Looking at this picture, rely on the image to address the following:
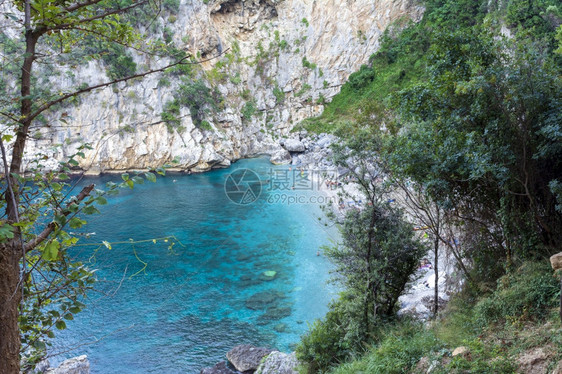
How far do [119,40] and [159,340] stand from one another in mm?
11537

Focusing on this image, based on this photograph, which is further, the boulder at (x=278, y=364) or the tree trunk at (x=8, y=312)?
the boulder at (x=278, y=364)

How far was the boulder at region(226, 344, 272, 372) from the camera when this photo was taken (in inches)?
409

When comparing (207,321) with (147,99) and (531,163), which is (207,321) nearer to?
(531,163)

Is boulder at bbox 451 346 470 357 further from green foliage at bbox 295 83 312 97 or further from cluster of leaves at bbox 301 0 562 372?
green foliage at bbox 295 83 312 97

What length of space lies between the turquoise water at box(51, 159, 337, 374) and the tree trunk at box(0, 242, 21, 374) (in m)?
3.28

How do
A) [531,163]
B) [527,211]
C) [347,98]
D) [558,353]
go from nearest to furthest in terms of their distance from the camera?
[558,353]
[531,163]
[527,211]
[347,98]

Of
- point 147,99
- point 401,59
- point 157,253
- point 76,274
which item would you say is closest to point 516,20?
point 401,59

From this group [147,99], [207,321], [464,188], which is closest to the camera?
[464,188]

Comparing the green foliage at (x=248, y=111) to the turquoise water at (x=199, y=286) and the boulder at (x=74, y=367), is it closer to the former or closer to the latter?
the turquoise water at (x=199, y=286)

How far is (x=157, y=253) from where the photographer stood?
61.8 ft

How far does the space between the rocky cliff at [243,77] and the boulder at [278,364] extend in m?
30.7

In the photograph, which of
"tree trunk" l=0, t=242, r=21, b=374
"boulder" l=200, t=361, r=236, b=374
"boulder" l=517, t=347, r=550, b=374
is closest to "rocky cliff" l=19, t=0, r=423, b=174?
"boulder" l=200, t=361, r=236, b=374

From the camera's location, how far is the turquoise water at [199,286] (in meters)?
11.8

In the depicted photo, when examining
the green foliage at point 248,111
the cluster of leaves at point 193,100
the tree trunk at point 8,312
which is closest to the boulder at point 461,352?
the tree trunk at point 8,312
